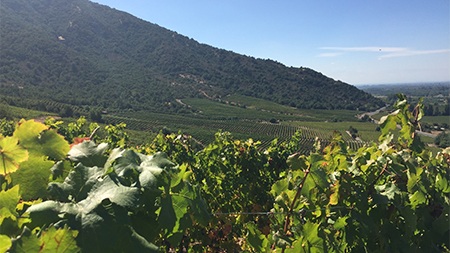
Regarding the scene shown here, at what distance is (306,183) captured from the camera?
1561 millimetres

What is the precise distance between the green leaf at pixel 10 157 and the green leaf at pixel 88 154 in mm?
131

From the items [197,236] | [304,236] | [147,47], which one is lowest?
[197,236]

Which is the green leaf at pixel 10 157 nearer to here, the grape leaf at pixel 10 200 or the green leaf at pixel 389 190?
the grape leaf at pixel 10 200

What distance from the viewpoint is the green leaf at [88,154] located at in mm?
1058

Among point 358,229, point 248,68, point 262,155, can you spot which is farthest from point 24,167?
point 248,68

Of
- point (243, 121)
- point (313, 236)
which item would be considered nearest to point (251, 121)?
point (243, 121)

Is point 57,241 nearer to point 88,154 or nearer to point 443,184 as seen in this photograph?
point 88,154

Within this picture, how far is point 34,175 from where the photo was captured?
1056 millimetres

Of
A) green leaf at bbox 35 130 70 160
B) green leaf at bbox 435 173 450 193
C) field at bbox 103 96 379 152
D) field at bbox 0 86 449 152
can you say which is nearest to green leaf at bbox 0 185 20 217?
green leaf at bbox 35 130 70 160

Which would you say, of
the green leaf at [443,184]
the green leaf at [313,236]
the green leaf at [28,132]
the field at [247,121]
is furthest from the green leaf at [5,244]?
the field at [247,121]

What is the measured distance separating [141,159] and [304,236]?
28.5 inches

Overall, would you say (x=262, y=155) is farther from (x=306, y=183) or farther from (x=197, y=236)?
(x=306, y=183)

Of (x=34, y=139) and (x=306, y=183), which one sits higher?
(x=34, y=139)

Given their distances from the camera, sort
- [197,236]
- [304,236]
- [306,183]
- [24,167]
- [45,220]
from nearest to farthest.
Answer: [45,220], [24,167], [304,236], [306,183], [197,236]
